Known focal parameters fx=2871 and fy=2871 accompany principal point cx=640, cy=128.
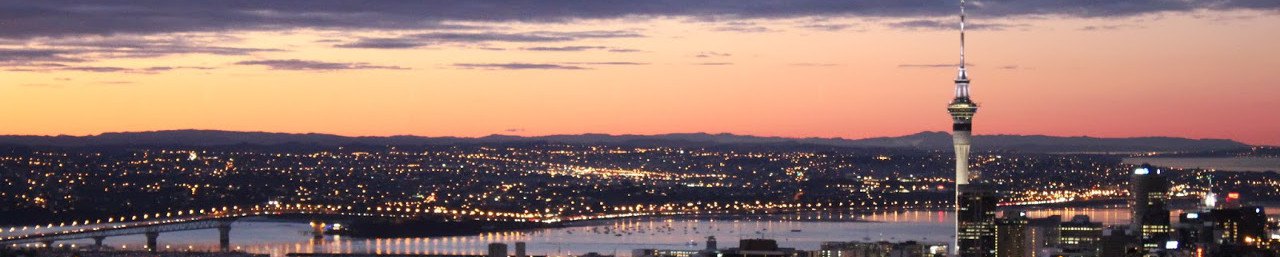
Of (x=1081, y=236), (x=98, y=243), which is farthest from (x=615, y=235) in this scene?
(x=98, y=243)

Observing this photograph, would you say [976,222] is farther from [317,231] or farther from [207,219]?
[207,219]

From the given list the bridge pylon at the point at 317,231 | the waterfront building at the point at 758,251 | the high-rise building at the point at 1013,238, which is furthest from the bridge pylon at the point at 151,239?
the high-rise building at the point at 1013,238

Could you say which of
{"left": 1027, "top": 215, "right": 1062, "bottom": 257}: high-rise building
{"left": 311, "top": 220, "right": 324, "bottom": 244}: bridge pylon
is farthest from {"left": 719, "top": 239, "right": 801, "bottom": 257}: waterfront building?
{"left": 311, "top": 220, "right": 324, "bottom": 244}: bridge pylon

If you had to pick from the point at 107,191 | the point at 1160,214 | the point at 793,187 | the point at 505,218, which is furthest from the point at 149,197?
the point at 1160,214

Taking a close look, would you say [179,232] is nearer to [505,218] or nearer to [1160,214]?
[505,218]

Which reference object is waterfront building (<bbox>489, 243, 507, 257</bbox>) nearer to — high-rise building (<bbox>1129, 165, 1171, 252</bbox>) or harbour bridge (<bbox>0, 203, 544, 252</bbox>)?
harbour bridge (<bbox>0, 203, 544, 252</bbox>)

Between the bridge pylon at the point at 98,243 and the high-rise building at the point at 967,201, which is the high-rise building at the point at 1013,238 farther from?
the bridge pylon at the point at 98,243
